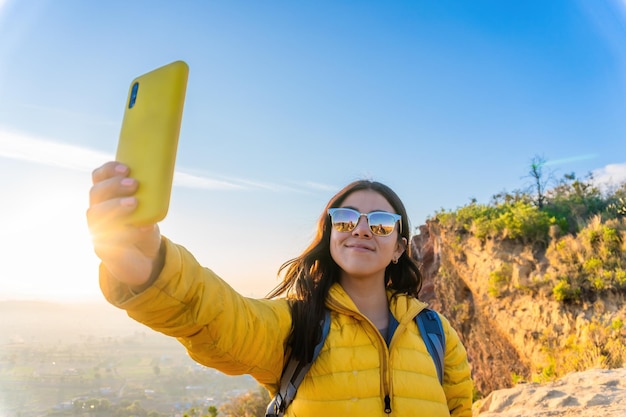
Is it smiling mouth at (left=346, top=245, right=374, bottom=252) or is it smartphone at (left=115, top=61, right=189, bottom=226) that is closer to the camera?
smartphone at (left=115, top=61, right=189, bottom=226)

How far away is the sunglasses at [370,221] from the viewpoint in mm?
1925

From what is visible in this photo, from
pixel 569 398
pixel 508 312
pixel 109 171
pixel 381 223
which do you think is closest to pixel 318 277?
pixel 381 223

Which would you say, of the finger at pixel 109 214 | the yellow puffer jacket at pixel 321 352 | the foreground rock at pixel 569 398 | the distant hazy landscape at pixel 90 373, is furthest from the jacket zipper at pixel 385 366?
the distant hazy landscape at pixel 90 373

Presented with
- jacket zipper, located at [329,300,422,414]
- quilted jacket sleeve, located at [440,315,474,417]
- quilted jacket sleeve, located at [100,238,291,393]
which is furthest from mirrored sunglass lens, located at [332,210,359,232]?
quilted jacket sleeve, located at [440,315,474,417]

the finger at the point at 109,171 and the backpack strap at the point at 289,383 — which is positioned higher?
the finger at the point at 109,171

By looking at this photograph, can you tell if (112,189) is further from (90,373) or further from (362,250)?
(90,373)

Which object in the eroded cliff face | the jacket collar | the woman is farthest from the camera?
the eroded cliff face

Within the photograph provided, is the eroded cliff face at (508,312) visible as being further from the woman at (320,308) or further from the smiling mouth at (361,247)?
the smiling mouth at (361,247)

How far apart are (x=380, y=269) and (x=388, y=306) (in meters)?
0.17

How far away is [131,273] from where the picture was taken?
109 centimetres

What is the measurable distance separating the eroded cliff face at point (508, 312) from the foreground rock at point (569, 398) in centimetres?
160

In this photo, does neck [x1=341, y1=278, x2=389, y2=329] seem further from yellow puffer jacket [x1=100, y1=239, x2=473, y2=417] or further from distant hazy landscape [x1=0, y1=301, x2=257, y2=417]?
distant hazy landscape [x1=0, y1=301, x2=257, y2=417]

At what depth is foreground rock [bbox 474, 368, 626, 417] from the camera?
12.5ft

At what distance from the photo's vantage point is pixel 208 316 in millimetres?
1282
